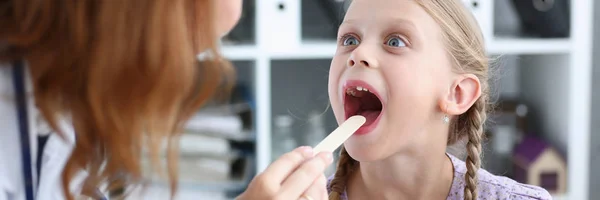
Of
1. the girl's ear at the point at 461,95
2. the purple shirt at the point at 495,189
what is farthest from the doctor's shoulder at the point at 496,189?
the girl's ear at the point at 461,95

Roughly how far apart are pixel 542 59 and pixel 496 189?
1391mm

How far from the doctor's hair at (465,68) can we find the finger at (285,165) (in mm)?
266

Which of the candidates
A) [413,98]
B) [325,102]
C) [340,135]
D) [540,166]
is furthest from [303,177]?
[540,166]

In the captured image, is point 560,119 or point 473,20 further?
point 560,119

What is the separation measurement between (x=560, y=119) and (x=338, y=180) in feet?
4.49

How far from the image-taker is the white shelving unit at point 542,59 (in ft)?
6.47

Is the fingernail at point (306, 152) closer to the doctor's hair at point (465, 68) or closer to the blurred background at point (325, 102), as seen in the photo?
the doctor's hair at point (465, 68)

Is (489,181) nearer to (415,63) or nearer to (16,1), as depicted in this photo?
(415,63)

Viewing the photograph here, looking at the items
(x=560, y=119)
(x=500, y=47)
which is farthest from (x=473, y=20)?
(x=560, y=119)

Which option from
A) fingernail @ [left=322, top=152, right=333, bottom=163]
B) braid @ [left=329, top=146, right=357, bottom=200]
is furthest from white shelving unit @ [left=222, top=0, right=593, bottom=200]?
fingernail @ [left=322, top=152, right=333, bottom=163]

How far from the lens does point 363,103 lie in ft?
3.20

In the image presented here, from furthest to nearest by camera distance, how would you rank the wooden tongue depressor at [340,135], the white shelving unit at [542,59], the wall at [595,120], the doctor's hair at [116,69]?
the wall at [595,120] → the white shelving unit at [542,59] → the wooden tongue depressor at [340,135] → the doctor's hair at [116,69]

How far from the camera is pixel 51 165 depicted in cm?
83

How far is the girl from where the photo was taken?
898 mm
